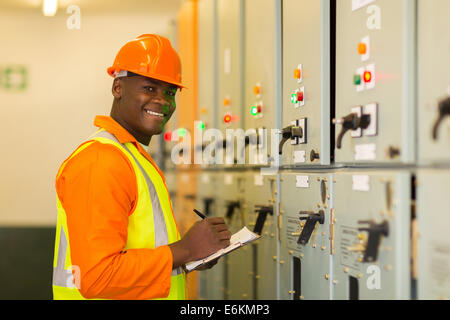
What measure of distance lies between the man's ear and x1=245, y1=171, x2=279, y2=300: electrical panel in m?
0.84

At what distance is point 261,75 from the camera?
271 cm

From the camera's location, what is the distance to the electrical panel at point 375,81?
4.91ft

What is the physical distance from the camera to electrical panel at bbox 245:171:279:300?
2.58m

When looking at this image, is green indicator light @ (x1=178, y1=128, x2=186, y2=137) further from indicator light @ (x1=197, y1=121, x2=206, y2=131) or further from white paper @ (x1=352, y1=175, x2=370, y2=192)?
white paper @ (x1=352, y1=175, x2=370, y2=192)

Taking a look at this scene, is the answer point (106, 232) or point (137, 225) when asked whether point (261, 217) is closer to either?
point (137, 225)

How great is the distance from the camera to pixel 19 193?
5230 mm

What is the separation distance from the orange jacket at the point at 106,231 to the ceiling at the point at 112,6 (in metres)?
1.93

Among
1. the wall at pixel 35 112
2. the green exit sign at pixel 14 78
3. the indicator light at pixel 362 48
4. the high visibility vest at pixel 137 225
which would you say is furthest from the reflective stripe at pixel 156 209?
the green exit sign at pixel 14 78

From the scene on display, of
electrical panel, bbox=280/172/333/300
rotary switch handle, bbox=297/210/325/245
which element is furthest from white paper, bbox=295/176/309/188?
rotary switch handle, bbox=297/210/325/245

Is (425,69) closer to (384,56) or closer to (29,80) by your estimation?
(384,56)

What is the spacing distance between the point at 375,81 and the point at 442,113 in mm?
314

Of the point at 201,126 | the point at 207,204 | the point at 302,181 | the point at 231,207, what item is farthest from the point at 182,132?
the point at 302,181

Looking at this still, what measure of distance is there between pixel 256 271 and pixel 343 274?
112 cm

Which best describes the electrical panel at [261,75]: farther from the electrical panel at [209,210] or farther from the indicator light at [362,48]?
the electrical panel at [209,210]
